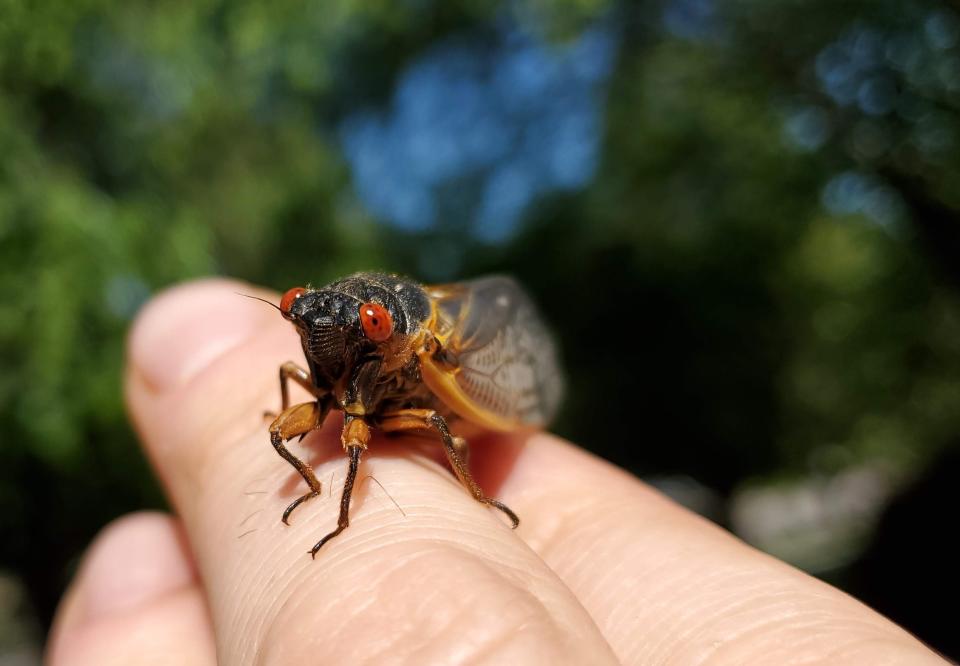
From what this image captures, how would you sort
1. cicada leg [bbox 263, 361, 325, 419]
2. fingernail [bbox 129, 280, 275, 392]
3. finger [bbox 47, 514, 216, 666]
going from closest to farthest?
cicada leg [bbox 263, 361, 325, 419] < finger [bbox 47, 514, 216, 666] < fingernail [bbox 129, 280, 275, 392]

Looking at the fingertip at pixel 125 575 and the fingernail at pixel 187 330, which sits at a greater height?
the fingernail at pixel 187 330

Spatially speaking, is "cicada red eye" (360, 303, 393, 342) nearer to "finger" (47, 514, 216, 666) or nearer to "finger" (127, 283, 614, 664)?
"finger" (127, 283, 614, 664)

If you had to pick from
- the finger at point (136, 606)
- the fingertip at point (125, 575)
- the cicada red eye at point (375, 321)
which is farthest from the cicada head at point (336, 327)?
the fingertip at point (125, 575)

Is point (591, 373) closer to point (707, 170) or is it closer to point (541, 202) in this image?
point (541, 202)

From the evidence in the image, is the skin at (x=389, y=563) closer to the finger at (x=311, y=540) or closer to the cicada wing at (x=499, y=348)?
the finger at (x=311, y=540)

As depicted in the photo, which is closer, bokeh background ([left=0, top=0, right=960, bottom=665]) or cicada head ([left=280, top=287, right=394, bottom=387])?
cicada head ([left=280, top=287, right=394, bottom=387])

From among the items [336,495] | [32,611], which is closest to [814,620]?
[336,495]

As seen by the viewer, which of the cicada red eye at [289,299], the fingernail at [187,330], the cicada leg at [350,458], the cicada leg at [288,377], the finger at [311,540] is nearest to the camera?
the finger at [311,540]

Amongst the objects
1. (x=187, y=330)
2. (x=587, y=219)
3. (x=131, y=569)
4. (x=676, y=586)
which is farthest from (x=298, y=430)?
(x=587, y=219)

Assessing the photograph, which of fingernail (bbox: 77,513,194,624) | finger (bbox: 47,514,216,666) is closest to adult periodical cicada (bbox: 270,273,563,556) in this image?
finger (bbox: 47,514,216,666)
